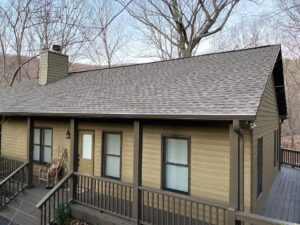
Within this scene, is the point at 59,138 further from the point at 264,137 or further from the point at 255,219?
the point at 255,219

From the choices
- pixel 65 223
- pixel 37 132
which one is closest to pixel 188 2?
pixel 37 132

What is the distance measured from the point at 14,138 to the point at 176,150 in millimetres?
8798

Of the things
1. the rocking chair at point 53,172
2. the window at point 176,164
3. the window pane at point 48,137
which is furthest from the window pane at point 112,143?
the window pane at point 48,137

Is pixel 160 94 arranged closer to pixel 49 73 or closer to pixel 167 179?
pixel 167 179

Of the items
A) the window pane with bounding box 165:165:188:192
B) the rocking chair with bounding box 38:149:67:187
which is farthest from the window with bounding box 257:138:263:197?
the rocking chair with bounding box 38:149:67:187

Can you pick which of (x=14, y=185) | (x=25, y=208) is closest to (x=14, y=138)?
(x=14, y=185)

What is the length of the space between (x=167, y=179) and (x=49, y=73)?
903cm

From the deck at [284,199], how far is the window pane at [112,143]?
4.66 m

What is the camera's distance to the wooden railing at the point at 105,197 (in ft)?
24.6

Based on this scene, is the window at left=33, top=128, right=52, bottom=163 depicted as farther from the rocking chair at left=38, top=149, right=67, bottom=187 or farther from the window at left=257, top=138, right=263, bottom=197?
the window at left=257, top=138, right=263, bottom=197

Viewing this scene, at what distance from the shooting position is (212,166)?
7.16m

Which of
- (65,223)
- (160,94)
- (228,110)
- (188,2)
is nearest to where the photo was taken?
(228,110)

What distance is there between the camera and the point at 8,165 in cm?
1195

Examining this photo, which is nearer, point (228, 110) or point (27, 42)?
point (228, 110)
